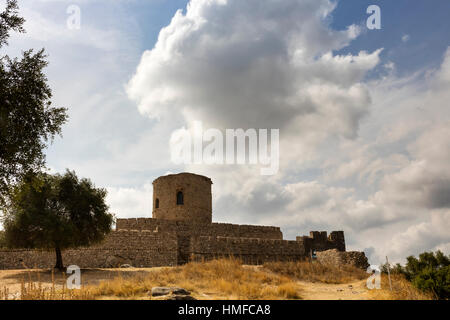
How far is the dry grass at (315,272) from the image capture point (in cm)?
1539

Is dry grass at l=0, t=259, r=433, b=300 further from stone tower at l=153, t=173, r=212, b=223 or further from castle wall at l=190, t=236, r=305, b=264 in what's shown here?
stone tower at l=153, t=173, r=212, b=223

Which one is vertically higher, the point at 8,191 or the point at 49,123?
the point at 49,123

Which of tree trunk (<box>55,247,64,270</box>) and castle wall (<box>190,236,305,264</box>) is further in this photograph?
A: castle wall (<box>190,236,305,264</box>)

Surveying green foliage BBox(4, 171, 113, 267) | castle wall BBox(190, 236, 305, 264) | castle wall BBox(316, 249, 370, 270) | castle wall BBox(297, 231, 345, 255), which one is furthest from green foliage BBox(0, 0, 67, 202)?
Result: castle wall BBox(297, 231, 345, 255)

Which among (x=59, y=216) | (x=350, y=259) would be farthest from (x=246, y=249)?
(x=59, y=216)

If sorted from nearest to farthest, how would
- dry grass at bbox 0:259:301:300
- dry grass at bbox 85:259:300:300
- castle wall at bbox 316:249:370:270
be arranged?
1. dry grass at bbox 0:259:301:300
2. dry grass at bbox 85:259:300:300
3. castle wall at bbox 316:249:370:270

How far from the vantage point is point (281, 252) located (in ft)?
76.2

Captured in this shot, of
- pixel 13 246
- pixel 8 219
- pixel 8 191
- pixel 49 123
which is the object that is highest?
pixel 49 123

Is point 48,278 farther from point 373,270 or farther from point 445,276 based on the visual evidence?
point 445,276

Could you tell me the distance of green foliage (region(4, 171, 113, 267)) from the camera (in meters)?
17.1

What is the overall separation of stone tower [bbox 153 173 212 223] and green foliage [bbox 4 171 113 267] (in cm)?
1104

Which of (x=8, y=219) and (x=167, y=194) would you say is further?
(x=167, y=194)
